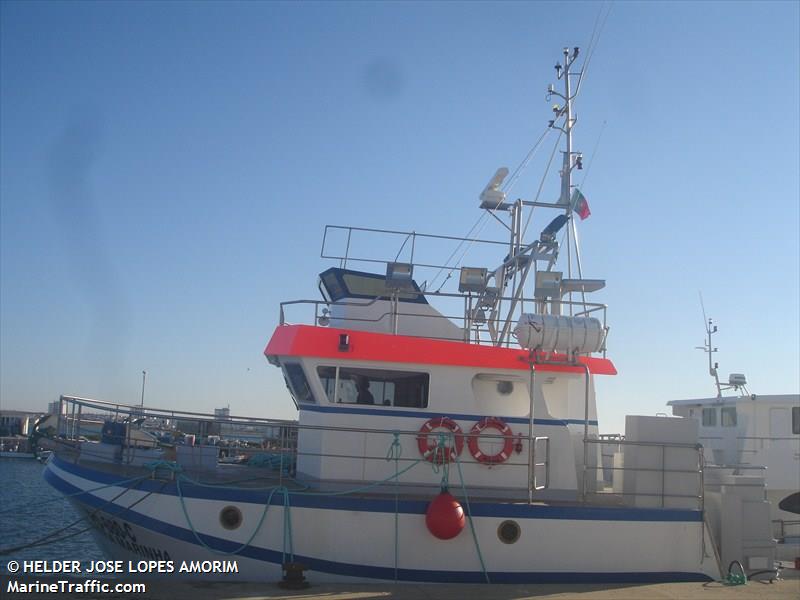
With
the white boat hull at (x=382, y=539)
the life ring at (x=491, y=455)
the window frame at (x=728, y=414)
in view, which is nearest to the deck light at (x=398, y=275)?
the life ring at (x=491, y=455)

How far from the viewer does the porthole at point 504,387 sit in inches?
380

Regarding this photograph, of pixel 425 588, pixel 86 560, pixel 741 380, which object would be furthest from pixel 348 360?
pixel 741 380

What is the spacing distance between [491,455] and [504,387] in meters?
1.10

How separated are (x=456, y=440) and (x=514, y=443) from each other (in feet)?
2.48

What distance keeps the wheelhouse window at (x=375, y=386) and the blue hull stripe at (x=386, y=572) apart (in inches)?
80.0

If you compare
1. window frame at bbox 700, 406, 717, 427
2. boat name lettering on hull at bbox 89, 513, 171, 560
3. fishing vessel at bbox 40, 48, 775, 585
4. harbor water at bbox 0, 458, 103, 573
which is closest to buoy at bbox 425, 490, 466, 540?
fishing vessel at bbox 40, 48, 775, 585

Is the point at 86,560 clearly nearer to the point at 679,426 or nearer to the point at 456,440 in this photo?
the point at 456,440

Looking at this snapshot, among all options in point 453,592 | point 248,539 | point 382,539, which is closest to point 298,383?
point 248,539

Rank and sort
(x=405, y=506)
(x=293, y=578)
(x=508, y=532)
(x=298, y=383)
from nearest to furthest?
(x=293, y=578)
(x=405, y=506)
(x=508, y=532)
(x=298, y=383)

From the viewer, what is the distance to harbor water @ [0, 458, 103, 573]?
14148 millimetres

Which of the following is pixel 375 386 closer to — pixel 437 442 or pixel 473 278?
pixel 437 442

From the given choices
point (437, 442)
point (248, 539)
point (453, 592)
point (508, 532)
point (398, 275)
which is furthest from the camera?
point (398, 275)

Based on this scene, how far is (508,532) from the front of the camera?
8141 millimetres

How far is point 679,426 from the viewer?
352 inches
